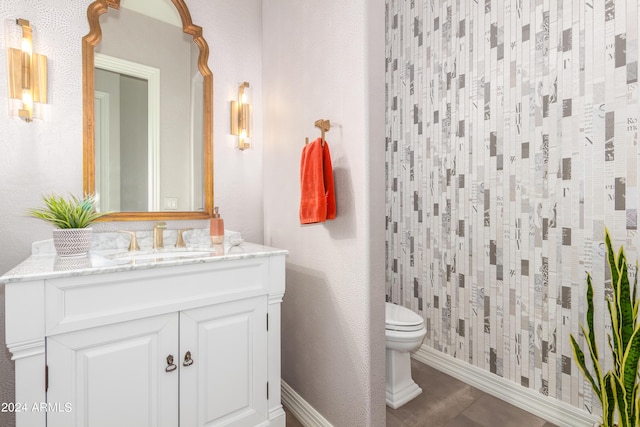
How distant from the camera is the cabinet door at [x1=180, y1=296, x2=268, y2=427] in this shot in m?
1.23

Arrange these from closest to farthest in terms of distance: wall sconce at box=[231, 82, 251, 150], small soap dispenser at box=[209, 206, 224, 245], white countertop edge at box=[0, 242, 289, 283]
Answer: white countertop edge at box=[0, 242, 289, 283] → small soap dispenser at box=[209, 206, 224, 245] → wall sconce at box=[231, 82, 251, 150]

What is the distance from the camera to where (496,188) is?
1.92 meters

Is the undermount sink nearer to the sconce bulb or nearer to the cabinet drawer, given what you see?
the cabinet drawer

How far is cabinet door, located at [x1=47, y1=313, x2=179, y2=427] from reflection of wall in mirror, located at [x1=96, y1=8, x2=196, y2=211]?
0.75 metres

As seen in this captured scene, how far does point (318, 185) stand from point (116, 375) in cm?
102

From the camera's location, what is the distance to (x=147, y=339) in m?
1.15

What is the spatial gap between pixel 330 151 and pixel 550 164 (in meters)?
1.19

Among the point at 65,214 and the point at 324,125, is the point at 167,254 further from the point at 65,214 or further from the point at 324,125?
the point at 324,125

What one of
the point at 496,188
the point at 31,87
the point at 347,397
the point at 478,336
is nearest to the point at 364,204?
the point at 347,397

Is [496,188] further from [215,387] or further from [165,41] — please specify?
[165,41]

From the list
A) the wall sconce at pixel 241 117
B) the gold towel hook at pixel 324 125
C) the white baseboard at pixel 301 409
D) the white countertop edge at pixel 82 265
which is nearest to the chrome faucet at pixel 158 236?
the white countertop edge at pixel 82 265

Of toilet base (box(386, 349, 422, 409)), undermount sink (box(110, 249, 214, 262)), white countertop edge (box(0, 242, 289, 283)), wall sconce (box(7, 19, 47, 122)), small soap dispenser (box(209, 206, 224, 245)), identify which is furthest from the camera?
toilet base (box(386, 349, 422, 409))

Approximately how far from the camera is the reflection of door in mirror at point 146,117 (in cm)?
157

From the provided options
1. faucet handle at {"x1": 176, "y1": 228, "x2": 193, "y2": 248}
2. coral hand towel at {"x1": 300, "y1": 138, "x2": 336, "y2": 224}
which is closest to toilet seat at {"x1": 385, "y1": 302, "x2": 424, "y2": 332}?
coral hand towel at {"x1": 300, "y1": 138, "x2": 336, "y2": 224}
